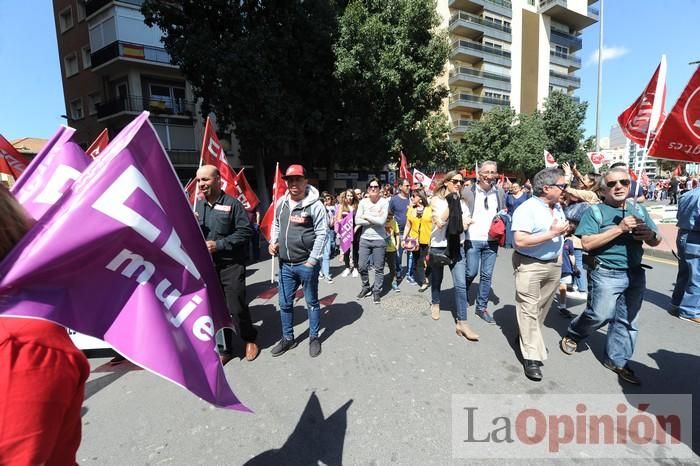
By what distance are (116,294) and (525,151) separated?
31.7 meters

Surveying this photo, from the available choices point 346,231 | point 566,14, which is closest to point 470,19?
point 566,14

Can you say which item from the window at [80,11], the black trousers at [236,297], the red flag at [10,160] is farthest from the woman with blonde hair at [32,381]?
the window at [80,11]

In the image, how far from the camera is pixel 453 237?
14.2ft

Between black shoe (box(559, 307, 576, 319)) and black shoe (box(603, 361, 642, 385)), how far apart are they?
1.47 meters

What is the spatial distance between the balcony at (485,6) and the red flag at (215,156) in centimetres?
4179

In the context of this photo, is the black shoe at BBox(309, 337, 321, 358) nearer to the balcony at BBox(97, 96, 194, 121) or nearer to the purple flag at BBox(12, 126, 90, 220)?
the purple flag at BBox(12, 126, 90, 220)

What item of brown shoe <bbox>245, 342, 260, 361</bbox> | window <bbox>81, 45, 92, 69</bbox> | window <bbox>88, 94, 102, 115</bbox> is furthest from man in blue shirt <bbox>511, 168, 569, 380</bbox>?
window <bbox>81, 45, 92, 69</bbox>

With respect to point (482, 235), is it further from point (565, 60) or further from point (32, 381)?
point (565, 60)

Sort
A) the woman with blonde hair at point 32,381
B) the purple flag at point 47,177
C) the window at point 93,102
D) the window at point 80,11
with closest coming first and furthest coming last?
the woman with blonde hair at point 32,381 < the purple flag at point 47,177 < the window at point 80,11 < the window at point 93,102

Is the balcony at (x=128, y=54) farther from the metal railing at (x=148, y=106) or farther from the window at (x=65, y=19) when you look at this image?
the window at (x=65, y=19)

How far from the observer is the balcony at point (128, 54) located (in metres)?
20.3

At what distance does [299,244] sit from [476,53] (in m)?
42.8

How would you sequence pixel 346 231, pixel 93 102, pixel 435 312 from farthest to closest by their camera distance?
pixel 93 102, pixel 346 231, pixel 435 312

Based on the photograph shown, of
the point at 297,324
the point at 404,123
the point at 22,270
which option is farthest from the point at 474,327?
the point at 404,123
